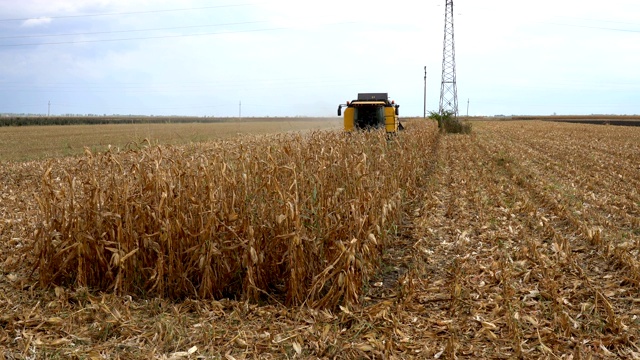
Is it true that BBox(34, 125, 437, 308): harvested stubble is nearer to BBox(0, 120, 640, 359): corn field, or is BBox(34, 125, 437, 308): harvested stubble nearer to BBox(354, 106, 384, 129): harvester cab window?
BBox(0, 120, 640, 359): corn field

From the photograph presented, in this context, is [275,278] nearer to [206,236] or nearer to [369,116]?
[206,236]

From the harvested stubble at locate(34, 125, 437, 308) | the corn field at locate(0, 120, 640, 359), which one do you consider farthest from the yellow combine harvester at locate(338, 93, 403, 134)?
the harvested stubble at locate(34, 125, 437, 308)

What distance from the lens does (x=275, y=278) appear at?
18.7 feet

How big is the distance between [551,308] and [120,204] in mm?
4500

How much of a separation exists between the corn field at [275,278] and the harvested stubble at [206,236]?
2 centimetres

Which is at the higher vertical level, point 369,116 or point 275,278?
point 369,116

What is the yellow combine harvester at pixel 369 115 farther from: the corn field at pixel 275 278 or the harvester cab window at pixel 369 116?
the corn field at pixel 275 278

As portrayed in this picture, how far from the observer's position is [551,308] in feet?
17.3

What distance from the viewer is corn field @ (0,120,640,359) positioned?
458 cm

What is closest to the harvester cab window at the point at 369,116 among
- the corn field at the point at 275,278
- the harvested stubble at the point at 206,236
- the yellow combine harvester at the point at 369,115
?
the yellow combine harvester at the point at 369,115

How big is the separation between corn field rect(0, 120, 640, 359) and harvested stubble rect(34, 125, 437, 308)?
2 cm

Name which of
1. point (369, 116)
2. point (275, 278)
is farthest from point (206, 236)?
point (369, 116)

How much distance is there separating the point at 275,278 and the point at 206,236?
85cm

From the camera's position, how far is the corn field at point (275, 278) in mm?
4578
